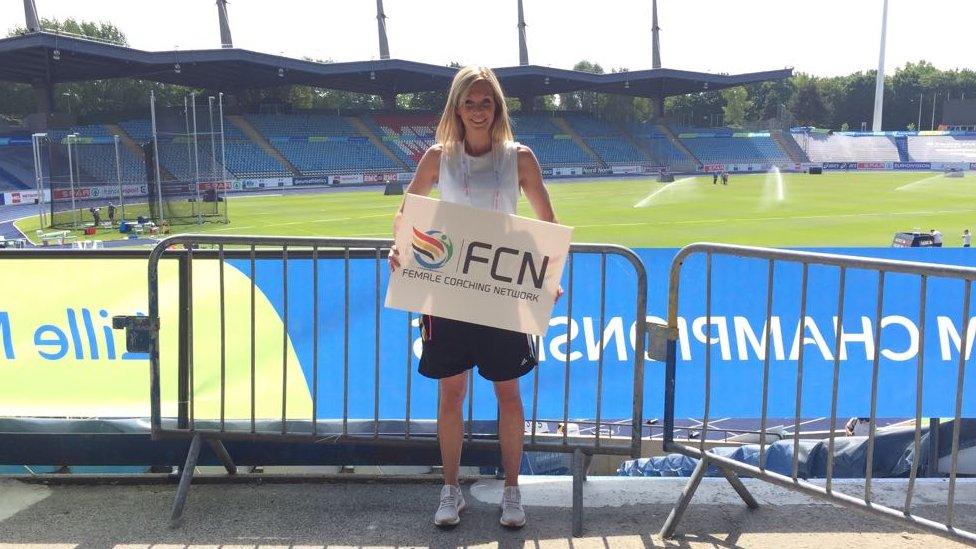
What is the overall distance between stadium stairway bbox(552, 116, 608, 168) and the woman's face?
66.0 m

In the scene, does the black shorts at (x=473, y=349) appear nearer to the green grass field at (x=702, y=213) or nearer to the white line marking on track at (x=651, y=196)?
the green grass field at (x=702, y=213)

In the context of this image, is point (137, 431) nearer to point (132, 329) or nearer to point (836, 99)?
point (132, 329)

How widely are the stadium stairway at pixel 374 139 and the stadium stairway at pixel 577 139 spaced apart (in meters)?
17.1

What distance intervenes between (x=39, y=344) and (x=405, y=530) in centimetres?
216

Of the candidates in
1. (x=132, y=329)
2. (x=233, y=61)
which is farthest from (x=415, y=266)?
(x=233, y=61)

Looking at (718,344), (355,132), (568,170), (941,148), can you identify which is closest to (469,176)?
(718,344)

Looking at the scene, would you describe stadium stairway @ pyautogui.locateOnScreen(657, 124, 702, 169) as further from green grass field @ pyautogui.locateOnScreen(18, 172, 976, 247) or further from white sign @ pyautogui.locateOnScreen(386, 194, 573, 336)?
white sign @ pyautogui.locateOnScreen(386, 194, 573, 336)

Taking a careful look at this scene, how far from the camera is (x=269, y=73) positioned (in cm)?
5656

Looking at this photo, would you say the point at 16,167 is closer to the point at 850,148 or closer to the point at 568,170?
the point at 568,170

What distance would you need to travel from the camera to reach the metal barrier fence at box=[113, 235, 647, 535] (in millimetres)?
3423

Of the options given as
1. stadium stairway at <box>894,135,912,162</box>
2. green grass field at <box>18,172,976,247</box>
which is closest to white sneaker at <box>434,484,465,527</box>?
green grass field at <box>18,172,976,247</box>

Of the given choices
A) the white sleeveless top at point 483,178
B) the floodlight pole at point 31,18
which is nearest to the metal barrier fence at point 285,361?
the white sleeveless top at point 483,178

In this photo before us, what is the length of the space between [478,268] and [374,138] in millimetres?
63818

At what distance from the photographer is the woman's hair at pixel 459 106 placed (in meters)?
Answer: 3.00
